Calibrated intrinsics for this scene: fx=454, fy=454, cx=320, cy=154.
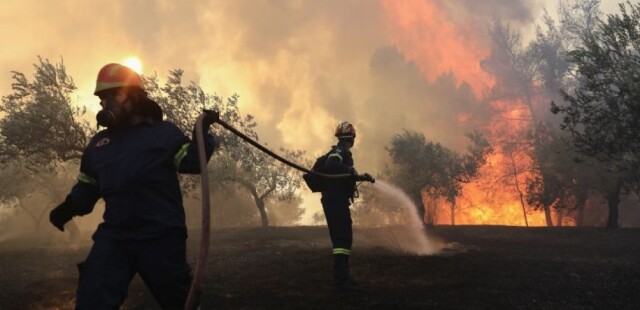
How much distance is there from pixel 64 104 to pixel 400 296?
17287 mm

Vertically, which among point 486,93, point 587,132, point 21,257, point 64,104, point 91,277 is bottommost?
point 21,257

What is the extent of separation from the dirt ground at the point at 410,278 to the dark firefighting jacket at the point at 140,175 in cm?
385

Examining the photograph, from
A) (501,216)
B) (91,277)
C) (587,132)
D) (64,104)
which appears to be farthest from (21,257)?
(501,216)

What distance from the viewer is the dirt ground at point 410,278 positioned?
7.05 m

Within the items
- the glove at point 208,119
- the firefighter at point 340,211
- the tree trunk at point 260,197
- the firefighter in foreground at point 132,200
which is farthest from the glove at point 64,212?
the tree trunk at point 260,197

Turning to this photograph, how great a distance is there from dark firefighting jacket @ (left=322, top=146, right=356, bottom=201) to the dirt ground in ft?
5.48

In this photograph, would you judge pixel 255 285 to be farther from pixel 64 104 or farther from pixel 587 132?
pixel 64 104

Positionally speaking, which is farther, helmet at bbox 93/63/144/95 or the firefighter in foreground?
helmet at bbox 93/63/144/95

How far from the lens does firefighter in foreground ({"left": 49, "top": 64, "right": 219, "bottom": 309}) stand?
347 centimetres

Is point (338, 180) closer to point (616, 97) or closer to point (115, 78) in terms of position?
point (115, 78)

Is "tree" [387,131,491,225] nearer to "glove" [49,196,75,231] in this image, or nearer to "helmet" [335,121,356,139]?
"helmet" [335,121,356,139]

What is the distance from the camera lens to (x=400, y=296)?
7309mm

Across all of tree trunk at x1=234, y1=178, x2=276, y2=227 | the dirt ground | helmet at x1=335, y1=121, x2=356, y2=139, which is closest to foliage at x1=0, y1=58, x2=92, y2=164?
the dirt ground

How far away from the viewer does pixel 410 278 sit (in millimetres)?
8836
